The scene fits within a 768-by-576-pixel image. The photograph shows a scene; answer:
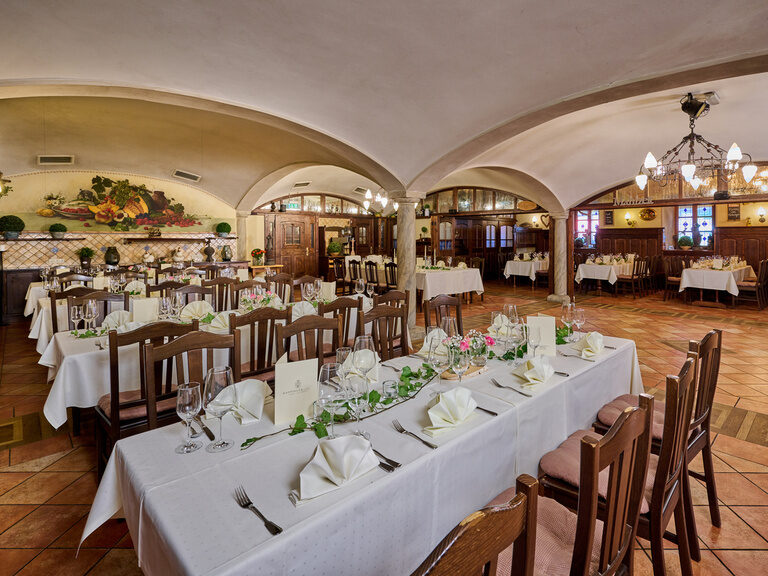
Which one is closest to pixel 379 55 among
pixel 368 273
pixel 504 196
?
pixel 368 273

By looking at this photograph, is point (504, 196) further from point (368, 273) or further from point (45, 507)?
point (45, 507)

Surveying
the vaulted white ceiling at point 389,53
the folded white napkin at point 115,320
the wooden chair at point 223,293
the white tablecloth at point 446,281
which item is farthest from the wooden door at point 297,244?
the folded white napkin at point 115,320

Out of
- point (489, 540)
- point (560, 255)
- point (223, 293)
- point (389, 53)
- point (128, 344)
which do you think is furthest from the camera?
point (560, 255)

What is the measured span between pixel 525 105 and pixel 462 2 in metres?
1.76

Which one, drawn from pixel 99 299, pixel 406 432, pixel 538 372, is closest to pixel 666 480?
pixel 538 372

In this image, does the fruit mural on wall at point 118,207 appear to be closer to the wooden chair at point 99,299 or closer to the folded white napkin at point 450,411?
the wooden chair at point 99,299

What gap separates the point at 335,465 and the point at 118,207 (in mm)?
10460

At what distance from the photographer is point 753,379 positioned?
13.7ft

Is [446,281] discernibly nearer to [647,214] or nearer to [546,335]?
[546,335]

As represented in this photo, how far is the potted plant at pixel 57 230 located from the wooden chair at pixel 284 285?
5946 mm

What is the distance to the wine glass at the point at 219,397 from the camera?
142 cm

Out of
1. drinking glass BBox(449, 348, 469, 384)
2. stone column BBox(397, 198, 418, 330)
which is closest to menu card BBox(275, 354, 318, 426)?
drinking glass BBox(449, 348, 469, 384)

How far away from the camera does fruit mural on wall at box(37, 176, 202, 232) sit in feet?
29.2

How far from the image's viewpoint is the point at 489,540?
69 cm
